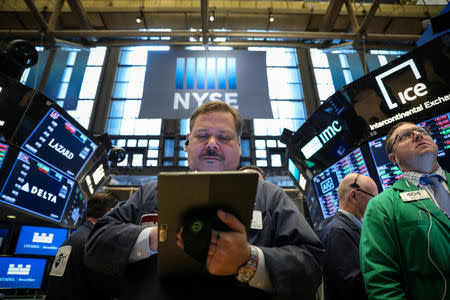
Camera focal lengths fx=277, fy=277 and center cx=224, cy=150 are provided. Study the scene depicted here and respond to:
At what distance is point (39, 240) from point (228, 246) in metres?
6.50

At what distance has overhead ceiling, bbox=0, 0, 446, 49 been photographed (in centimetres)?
471

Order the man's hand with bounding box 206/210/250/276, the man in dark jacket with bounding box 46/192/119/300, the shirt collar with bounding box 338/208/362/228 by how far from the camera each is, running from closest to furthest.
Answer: the man's hand with bounding box 206/210/250/276, the man in dark jacket with bounding box 46/192/119/300, the shirt collar with bounding box 338/208/362/228

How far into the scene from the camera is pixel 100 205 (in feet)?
9.19

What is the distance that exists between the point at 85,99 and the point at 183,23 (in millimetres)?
7151

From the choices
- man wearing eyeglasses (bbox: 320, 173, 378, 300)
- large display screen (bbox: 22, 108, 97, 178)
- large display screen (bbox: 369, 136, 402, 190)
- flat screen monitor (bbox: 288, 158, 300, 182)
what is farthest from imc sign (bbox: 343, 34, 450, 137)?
large display screen (bbox: 22, 108, 97, 178)

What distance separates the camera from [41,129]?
11.9 ft

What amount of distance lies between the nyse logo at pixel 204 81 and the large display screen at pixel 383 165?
192 cm

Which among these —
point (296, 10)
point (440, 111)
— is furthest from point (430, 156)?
point (296, 10)

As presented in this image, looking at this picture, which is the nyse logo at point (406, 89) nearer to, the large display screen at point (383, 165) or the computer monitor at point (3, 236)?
the large display screen at point (383, 165)

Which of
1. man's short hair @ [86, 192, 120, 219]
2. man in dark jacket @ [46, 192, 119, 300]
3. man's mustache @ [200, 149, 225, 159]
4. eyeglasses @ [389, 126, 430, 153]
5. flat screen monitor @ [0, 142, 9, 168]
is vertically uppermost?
flat screen monitor @ [0, 142, 9, 168]

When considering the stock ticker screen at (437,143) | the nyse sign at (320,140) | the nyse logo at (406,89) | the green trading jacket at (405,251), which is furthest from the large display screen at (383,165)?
the green trading jacket at (405,251)

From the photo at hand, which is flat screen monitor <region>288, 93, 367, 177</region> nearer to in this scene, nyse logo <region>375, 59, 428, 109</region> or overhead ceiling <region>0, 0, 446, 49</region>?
nyse logo <region>375, 59, 428, 109</region>

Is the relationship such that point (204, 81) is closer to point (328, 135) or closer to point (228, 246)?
point (328, 135)

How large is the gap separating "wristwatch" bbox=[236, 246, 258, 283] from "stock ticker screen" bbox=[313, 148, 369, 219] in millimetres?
2998
